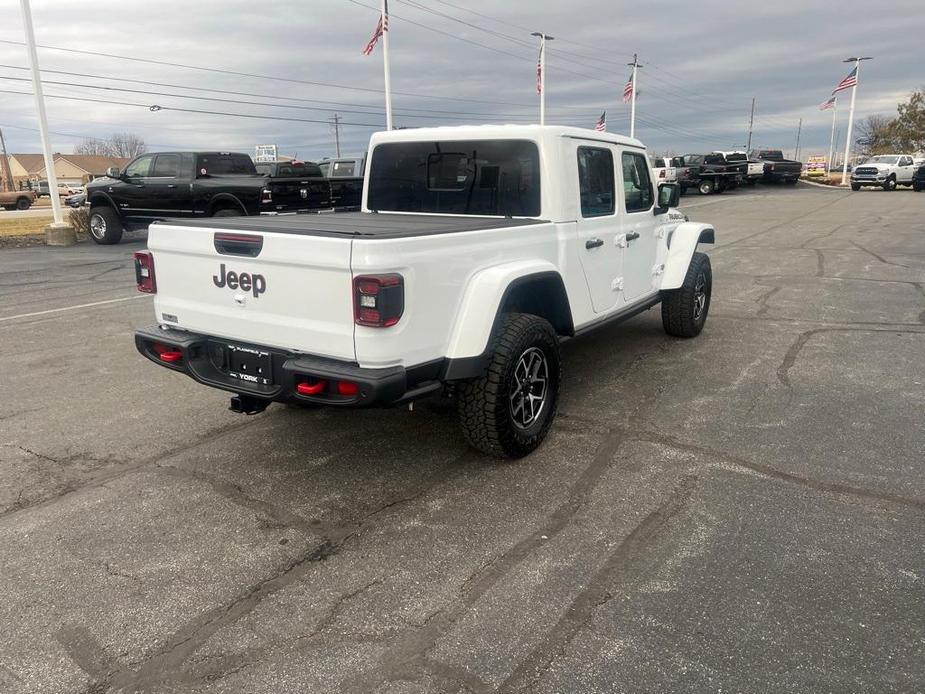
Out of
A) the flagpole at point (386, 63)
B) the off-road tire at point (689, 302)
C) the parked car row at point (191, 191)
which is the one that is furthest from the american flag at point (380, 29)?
the off-road tire at point (689, 302)

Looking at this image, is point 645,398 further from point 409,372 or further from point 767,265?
point 767,265

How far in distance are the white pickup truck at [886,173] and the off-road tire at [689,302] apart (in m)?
36.7

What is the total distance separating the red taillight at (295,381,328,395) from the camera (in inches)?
131

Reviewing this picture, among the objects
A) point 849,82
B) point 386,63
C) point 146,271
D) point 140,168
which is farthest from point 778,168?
point 146,271

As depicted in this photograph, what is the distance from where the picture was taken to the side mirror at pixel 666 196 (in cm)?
601

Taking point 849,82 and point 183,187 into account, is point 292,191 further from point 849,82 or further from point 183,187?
point 849,82

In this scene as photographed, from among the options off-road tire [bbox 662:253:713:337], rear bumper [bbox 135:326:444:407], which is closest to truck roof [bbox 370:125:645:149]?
off-road tire [bbox 662:253:713:337]

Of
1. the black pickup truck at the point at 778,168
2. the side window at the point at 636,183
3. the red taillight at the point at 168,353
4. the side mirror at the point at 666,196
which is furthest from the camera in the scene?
the black pickup truck at the point at 778,168

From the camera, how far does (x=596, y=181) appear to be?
16.3 feet

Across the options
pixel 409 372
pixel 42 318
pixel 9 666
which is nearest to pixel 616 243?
pixel 409 372

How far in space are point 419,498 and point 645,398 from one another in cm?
226

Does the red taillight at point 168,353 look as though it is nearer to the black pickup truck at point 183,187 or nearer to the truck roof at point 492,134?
the truck roof at point 492,134

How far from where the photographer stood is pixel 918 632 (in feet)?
8.48

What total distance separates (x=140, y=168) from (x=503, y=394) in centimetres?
1424
